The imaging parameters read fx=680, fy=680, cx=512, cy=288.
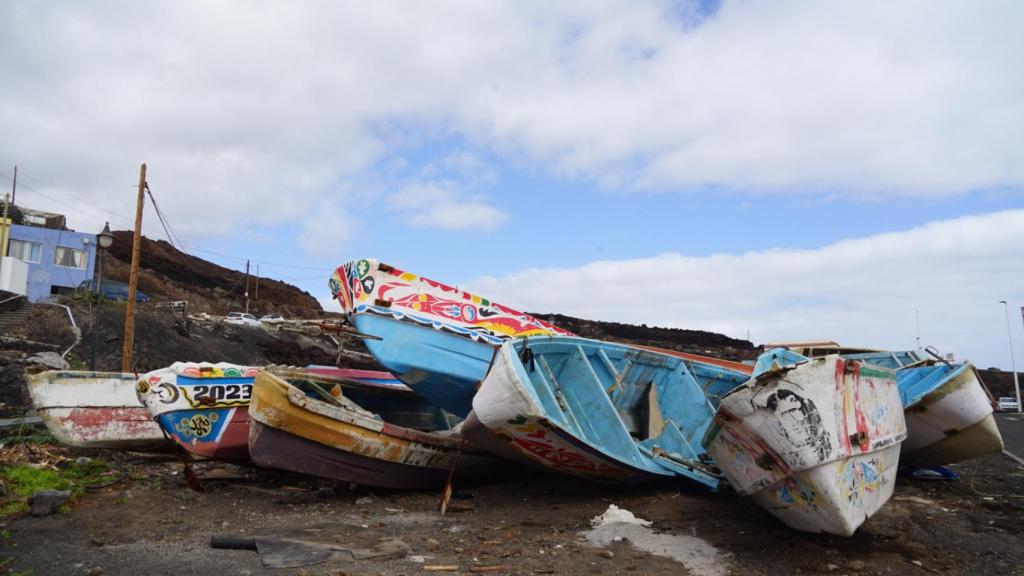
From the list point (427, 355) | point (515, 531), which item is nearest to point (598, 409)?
point (515, 531)

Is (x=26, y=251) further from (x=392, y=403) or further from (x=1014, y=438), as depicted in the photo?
(x=1014, y=438)

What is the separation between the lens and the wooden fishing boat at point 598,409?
6719mm

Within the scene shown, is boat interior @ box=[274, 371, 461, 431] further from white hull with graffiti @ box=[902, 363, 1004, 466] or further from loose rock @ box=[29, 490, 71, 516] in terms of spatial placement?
white hull with graffiti @ box=[902, 363, 1004, 466]

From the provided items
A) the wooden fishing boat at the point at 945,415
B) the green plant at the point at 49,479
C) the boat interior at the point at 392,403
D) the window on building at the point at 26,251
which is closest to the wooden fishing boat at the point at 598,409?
the wooden fishing boat at the point at 945,415

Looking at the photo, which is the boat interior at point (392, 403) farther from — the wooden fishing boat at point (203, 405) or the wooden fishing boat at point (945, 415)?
the wooden fishing boat at point (945, 415)

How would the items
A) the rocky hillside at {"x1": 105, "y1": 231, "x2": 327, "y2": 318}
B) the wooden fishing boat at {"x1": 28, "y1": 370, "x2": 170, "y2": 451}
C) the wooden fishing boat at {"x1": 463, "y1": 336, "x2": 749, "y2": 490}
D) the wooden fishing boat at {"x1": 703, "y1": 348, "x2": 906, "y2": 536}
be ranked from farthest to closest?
the rocky hillside at {"x1": 105, "y1": 231, "x2": 327, "y2": 318} < the wooden fishing boat at {"x1": 28, "y1": 370, "x2": 170, "y2": 451} < the wooden fishing boat at {"x1": 463, "y1": 336, "x2": 749, "y2": 490} < the wooden fishing boat at {"x1": 703, "y1": 348, "x2": 906, "y2": 536}

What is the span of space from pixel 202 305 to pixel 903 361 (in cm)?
4515

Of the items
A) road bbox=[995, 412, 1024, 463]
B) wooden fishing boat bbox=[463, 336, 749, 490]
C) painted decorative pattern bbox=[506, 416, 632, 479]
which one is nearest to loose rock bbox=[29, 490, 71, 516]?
wooden fishing boat bbox=[463, 336, 749, 490]

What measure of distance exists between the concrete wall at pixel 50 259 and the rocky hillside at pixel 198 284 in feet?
28.6

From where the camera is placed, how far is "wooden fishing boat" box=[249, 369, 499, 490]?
7.80 metres

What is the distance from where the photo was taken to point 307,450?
8.04 m

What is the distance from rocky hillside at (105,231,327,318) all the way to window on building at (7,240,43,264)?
998 centimetres

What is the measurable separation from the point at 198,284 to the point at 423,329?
54712 mm

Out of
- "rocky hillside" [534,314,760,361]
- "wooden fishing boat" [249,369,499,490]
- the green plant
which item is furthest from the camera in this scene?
"rocky hillside" [534,314,760,361]
